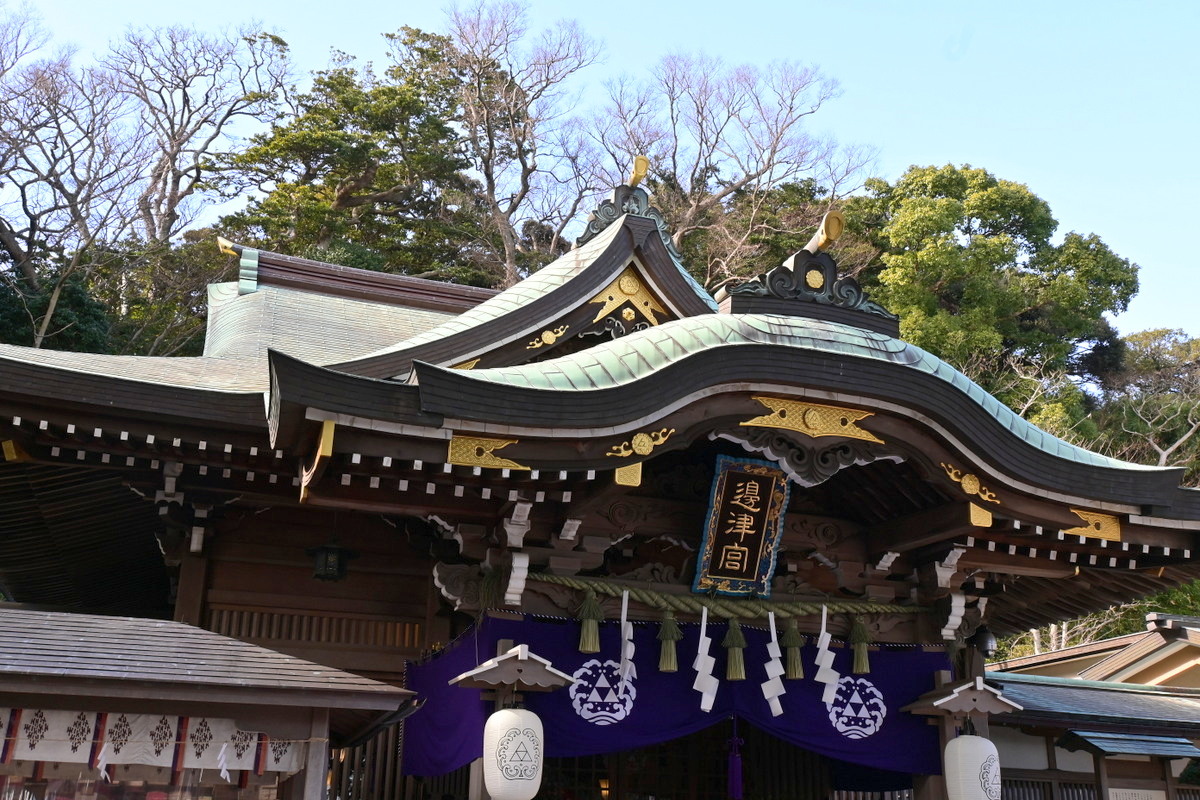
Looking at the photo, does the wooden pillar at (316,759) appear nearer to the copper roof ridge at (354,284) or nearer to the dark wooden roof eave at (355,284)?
the copper roof ridge at (354,284)

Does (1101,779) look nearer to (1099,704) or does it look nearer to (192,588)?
(1099,704)

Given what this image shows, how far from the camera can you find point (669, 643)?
7.84 m

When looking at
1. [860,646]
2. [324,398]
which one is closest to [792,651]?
[860,646]

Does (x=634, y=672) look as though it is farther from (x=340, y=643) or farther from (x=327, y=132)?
(x=327, y=132)

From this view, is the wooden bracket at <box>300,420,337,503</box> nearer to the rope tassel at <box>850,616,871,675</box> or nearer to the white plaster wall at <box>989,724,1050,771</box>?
the rope tassel at <box>850,616,871,675</box>

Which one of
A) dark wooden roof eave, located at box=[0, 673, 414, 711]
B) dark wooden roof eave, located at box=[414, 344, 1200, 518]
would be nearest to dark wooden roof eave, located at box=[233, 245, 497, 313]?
dark wooden roof eave, located at box=[414, 344, 1200, 518]

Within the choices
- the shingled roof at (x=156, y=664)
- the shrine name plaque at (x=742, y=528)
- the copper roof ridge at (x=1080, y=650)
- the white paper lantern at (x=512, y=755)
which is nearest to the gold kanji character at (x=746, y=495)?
the shrine name plaque at (x=742, y=528)

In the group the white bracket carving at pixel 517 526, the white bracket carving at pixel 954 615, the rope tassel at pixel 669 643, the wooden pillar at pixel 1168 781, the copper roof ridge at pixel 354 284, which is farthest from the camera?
the copper roof ridge at pixel 354 284

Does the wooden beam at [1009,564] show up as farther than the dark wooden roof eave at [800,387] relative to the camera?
Yes

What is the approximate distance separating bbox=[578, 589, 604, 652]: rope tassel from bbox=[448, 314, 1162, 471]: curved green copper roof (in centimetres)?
166

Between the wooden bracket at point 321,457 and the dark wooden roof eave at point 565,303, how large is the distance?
1.65m

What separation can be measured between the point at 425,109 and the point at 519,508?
96.9 feet

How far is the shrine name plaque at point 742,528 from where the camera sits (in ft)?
26.1

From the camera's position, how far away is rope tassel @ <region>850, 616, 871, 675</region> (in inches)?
330
